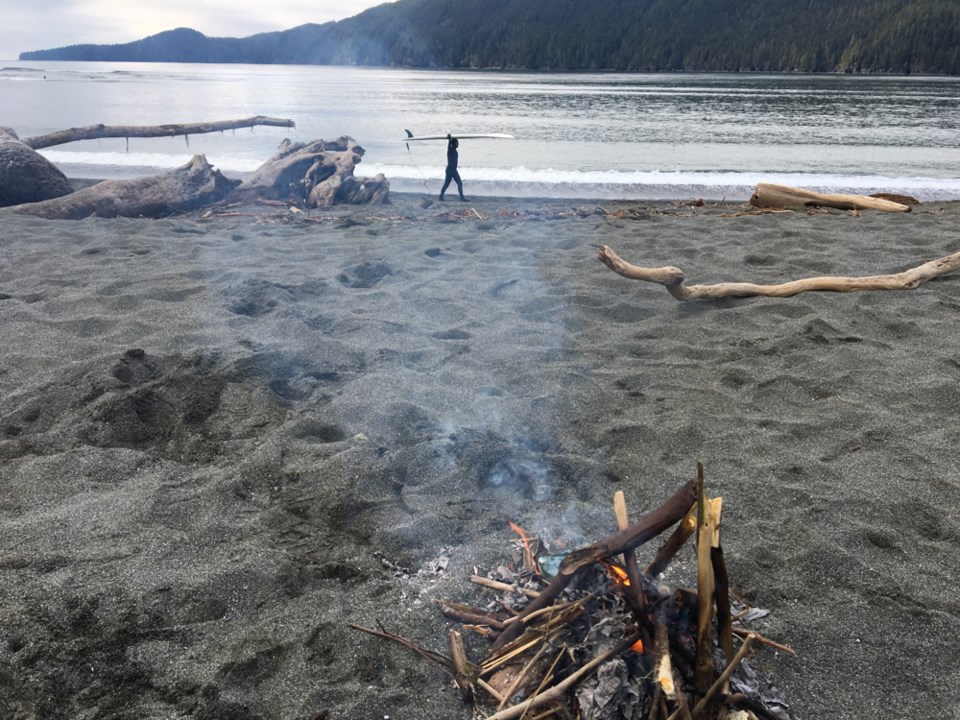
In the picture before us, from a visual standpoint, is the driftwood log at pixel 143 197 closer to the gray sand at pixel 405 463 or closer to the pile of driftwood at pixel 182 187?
the pile of driftwood at pixel 182 187

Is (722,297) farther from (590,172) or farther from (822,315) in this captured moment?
(590,172)

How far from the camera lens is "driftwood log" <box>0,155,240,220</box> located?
9.37 m

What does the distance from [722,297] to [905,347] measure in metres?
1.42

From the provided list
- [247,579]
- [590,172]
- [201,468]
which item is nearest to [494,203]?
[590,172]

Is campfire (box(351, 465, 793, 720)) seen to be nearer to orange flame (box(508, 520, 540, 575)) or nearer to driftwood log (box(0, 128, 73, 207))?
orange flame (box(508, 520, 540, 575))

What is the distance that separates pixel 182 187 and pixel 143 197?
64cm

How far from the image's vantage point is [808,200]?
33.0 ft

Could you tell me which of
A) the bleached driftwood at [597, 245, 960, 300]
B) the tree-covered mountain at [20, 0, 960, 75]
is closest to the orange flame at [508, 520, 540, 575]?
the bleached driftwood at [597, 245, 960, 300]

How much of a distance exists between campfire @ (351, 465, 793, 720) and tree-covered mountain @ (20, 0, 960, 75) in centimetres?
9574

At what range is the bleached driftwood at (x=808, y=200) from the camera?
32.4 ft

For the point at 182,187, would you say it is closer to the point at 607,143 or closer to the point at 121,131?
the point at 121,131

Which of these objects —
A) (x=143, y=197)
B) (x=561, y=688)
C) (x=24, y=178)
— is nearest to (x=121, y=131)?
(x=24, y=178)

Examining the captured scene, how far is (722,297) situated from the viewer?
229 inches

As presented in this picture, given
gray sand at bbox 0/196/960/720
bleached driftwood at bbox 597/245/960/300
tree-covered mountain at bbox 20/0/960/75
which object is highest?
tree-covered mountain at bbox 20/0/960/75
